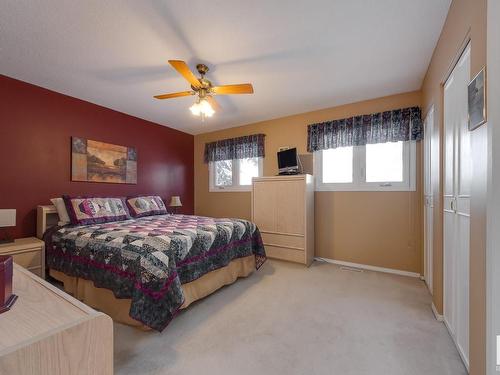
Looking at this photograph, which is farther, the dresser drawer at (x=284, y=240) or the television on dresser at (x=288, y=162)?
the television on dresser at (x=288, y=162)

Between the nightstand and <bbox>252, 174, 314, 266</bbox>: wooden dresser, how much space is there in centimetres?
264

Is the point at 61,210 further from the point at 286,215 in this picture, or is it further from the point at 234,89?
the point at 286,215

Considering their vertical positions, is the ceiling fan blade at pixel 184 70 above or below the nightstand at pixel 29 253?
above

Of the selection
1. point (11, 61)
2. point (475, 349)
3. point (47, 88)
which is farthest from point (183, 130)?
point (475, 349)

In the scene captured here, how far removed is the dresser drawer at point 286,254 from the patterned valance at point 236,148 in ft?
5.50

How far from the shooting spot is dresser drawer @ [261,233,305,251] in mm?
3205

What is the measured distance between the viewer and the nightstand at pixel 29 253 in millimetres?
2246

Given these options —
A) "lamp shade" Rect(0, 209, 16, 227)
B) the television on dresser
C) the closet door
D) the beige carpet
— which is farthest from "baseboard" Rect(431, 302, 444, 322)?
"lamp shade" Rect(0, 209, 16, 227)

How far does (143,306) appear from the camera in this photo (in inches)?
62.0

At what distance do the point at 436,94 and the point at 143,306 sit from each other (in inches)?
117

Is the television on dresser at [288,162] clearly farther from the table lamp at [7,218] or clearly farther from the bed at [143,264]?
the table lamp at [7,218]

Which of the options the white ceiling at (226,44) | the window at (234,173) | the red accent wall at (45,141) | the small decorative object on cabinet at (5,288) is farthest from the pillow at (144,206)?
the small decorative object on cabinet at (5,288)

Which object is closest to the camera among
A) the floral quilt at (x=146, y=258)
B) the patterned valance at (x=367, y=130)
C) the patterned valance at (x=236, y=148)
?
the floral quilt at (x=146, y=258)

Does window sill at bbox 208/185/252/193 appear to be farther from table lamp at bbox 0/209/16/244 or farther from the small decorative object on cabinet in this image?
the small decorative object on cabinet
